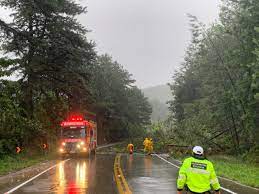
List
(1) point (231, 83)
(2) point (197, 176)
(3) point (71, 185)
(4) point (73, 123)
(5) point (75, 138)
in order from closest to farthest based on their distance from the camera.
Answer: (2) point (197, 176)
(3) point (71, 185)
(1) point (231, 83)
(5) point (75, 138)
(4) point (73, 123)

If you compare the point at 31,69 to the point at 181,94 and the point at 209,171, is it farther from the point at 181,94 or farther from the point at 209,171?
the point at 181,94

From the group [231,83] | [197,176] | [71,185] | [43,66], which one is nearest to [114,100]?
[43,66]

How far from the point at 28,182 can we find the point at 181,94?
196ft

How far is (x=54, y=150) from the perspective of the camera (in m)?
52.7

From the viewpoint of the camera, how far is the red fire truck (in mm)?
37781

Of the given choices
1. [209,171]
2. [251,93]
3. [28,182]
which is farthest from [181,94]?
[209,171]

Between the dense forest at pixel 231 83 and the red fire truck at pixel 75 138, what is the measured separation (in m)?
8.25

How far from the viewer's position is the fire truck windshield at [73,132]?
126ft

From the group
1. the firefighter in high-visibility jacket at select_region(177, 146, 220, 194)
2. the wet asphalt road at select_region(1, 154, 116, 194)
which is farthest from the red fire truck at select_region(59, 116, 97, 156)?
the firefighter in high-visibility jacket at select_region(177, 146, 220, 194)

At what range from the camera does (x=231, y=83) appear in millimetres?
35438

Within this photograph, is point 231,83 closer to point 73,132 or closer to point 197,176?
point 73,132

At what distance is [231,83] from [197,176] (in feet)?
91.4

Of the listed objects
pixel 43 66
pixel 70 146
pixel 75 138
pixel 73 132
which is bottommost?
pixel 70 146

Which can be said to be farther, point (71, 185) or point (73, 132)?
point (73, 132)
